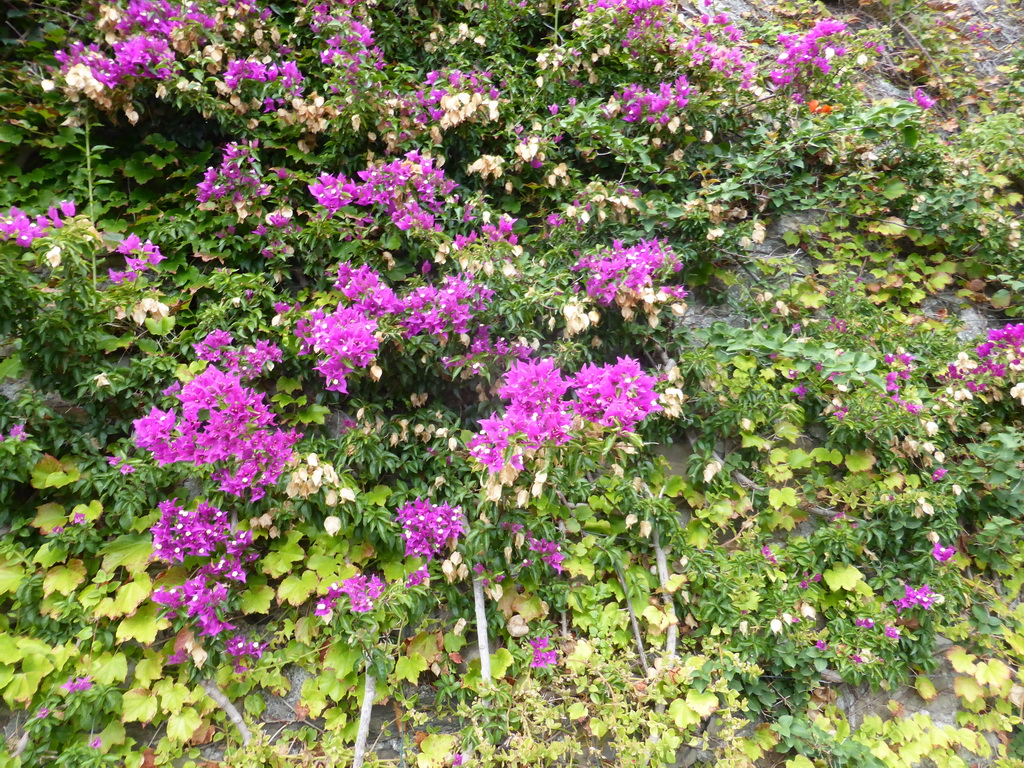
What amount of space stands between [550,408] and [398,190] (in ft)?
4.51

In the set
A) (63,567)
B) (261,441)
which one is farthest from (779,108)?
(63,567)

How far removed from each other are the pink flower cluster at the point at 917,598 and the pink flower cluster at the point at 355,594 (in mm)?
2254

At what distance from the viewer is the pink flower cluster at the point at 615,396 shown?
192cm

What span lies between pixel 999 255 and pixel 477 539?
3.52 meters

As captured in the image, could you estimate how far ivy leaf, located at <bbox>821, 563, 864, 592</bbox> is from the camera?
2385 millimetres

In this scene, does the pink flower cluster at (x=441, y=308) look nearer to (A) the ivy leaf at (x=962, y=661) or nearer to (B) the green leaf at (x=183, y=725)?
(B) the green leaf at (x=183, y=725)

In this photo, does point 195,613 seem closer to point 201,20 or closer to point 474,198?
point 474,198

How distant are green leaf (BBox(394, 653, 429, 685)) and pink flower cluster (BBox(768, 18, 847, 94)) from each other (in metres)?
3.54

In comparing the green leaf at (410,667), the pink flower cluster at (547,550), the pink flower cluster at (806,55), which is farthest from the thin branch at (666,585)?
the pink flower cluster at (806,55)

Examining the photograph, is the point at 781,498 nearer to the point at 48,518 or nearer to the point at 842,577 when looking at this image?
the point at 842,577

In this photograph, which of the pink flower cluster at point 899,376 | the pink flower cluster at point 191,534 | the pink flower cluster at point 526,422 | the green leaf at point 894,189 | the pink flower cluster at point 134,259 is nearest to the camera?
the pink flower cluster at point 526,422

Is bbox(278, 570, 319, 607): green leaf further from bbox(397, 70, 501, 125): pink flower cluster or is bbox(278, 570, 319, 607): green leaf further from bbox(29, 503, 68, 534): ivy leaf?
bbox(397, 70, 501, 125): pink flower cluster

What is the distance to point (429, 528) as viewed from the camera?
2.21 m

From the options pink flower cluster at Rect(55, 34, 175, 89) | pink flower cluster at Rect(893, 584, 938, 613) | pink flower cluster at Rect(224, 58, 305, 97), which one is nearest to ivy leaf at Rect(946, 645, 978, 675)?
pink flower cluster at Rect(893, 584, 938, 613)
